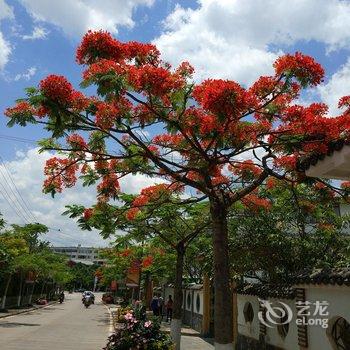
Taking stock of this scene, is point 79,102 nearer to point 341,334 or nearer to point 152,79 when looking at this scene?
point 152,79

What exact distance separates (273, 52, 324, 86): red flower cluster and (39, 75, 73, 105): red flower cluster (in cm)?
364

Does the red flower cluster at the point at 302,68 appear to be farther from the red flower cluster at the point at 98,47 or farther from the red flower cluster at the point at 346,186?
the red flower cluster at the point at 346,186

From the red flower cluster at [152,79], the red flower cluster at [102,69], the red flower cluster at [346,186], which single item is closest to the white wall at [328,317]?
the red flower cluster at [346,186]

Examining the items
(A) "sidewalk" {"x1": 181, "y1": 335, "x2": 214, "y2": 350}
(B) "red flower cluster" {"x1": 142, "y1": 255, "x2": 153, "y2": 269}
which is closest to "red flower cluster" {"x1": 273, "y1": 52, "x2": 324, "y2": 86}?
(A) "sidewalk" {"x1": 181, "y1": 335, "x2": 214, "y2": 350}

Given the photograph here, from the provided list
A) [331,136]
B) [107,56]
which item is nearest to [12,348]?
[107,56]

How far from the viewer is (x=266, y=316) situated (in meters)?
13.2

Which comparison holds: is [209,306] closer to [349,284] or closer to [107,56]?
[349,284]

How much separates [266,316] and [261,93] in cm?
740

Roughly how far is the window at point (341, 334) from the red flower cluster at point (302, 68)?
4715 millimetres

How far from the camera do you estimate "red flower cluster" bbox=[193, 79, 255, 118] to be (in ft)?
23.7

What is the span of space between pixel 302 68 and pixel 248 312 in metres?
9.74

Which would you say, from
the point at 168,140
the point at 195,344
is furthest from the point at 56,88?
the point at 195,344

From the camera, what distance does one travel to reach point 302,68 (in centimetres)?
773

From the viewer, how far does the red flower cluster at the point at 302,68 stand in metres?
7.71
